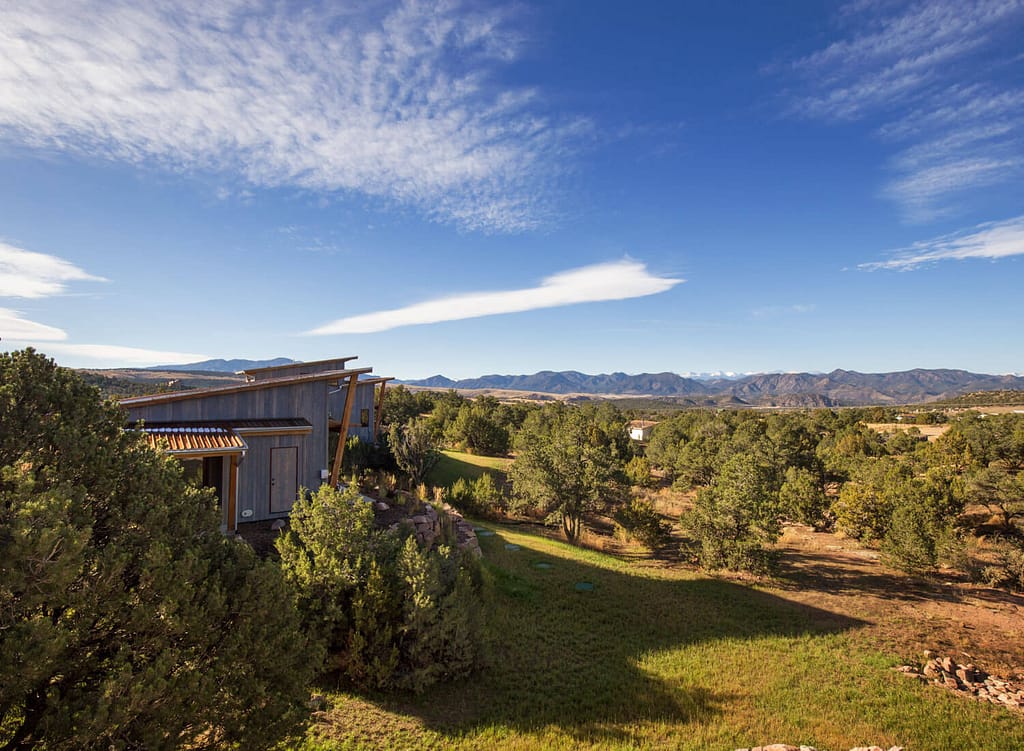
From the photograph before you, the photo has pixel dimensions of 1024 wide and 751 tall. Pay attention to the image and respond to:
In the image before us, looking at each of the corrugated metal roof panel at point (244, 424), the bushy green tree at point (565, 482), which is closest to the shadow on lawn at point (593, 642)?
the bushy green tree at point (565, 482)

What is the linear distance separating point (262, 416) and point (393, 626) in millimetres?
8442

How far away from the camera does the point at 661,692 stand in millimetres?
9289

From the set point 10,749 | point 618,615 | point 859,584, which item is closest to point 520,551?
point 618,615

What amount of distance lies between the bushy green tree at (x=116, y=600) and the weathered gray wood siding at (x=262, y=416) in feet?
26.5

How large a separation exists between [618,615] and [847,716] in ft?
17.9

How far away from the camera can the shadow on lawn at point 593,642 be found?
27.5 ft

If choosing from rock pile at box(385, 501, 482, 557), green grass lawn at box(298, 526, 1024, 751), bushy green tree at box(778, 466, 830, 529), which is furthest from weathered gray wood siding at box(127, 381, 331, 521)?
bushy green tree at box(778, 466, 830, 529)

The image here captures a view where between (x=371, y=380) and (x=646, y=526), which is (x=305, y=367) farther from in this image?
(x=646, y=526)

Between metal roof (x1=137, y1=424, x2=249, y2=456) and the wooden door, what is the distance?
1.46 meters

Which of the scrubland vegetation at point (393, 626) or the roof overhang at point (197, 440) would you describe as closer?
the scrubland vegetation at point (393, 626)

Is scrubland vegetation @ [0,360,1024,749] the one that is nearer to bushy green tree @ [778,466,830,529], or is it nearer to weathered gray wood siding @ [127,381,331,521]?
weathered gray wood siding @ [127,381,331,521]

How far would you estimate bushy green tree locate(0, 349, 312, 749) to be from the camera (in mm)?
3824

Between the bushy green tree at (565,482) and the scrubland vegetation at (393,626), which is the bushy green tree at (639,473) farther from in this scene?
the scrubland vegetation at (393,626)

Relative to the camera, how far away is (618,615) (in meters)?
13.0
